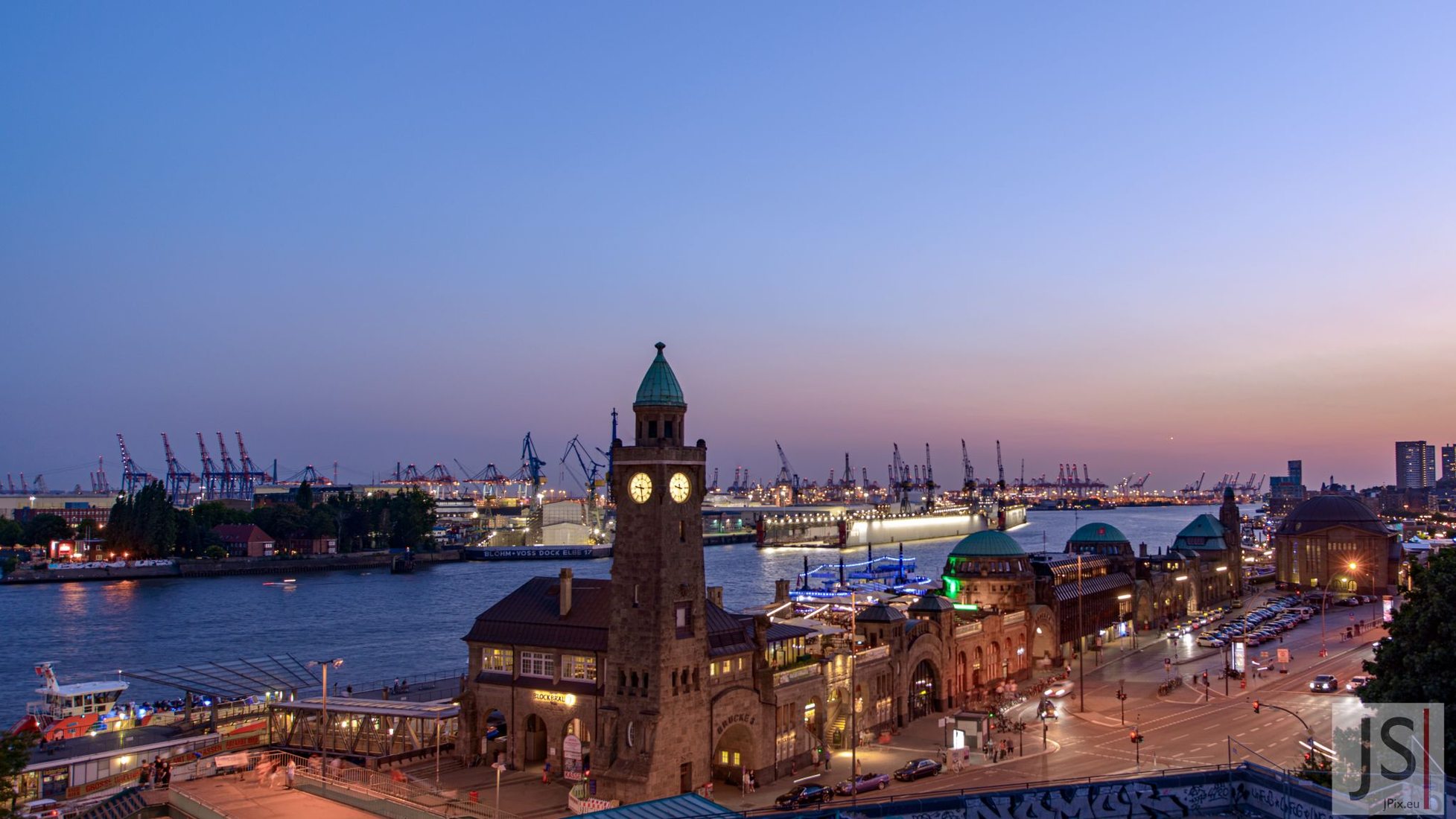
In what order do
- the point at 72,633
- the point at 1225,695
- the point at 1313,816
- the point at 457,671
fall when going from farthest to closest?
the point at 72,633 → the point at 457,671 → the point at 1225,695 → the point at 1313,816

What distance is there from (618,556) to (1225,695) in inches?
1928

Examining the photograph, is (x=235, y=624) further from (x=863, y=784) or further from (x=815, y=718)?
(x=863, y=784)

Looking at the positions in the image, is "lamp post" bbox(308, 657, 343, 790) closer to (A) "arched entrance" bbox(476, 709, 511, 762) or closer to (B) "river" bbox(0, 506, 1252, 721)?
(A) "arched entrance" bbox(476, 709, 511, 762)

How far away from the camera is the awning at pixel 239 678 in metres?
72.5

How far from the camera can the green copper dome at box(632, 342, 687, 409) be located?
168 feet

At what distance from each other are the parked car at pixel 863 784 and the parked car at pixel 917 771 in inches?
41.2

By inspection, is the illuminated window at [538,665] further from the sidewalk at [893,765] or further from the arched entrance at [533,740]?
the sidewalk at [893,765]

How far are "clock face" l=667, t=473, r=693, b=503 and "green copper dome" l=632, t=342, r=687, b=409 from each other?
3.43 meters

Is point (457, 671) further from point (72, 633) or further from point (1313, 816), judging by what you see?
point (1313, 816)

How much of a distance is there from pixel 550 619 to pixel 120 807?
19.8 meters

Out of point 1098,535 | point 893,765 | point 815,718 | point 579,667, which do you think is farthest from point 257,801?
point 1098,535

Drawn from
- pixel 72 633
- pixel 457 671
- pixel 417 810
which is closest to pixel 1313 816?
pixel 417 810

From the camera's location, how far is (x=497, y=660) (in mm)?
54938

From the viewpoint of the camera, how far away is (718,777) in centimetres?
5200
